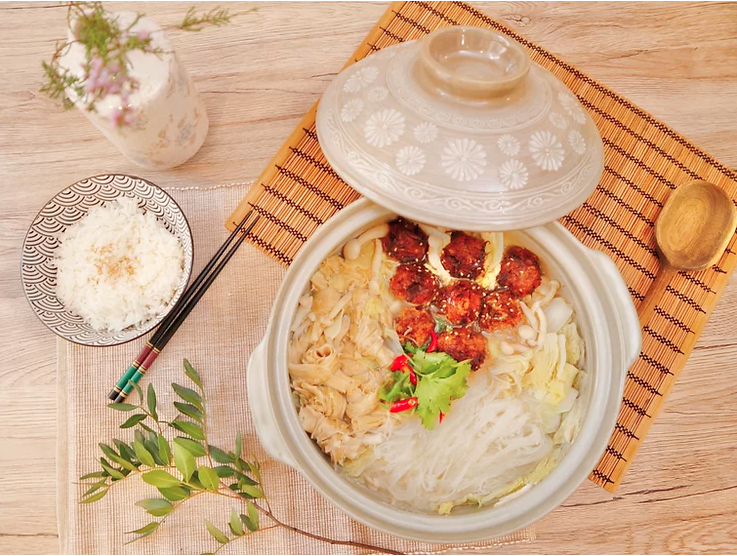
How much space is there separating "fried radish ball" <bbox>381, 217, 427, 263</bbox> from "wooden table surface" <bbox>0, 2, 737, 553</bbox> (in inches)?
19.8

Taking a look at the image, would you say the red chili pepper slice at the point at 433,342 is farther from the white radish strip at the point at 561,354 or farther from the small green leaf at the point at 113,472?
the small green leaf at the point at 113,472

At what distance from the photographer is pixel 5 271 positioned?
1754 mm

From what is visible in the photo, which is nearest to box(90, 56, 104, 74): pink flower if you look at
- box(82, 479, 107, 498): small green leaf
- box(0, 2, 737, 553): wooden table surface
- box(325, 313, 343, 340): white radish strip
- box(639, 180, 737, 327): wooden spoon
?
box(0, 2, 737, 553): wooden table surface

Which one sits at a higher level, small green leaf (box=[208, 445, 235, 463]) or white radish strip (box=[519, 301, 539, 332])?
white radish strip (box=[519, 301, 539, 332])

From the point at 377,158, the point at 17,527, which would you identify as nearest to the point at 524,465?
the point at 377,158

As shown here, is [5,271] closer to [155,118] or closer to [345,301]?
[155,118]

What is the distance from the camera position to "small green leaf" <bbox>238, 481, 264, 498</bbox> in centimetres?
150

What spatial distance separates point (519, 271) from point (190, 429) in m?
1.01

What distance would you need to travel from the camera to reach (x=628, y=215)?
1.72m

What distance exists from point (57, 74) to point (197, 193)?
516 millimetres

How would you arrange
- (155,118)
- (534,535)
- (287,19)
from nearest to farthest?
(155,118)
(534,535)
(287,19)

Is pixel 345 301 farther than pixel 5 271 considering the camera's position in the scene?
No

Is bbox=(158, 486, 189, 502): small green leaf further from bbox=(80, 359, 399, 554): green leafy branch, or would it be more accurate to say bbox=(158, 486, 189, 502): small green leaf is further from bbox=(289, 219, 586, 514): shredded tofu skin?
bbox=(289, 219, 586, 514): shredded tofu skin

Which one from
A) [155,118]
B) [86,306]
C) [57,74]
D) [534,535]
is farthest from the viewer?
[534,535]
